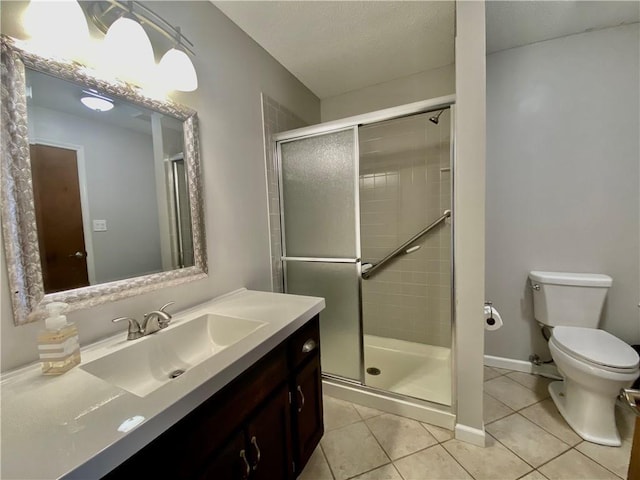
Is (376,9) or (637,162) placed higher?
(376,9)

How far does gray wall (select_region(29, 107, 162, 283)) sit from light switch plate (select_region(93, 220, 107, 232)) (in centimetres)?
1

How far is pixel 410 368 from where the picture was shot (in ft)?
6.86

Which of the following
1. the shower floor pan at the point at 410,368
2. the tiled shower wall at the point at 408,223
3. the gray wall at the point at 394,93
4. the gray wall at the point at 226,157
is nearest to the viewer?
the gray wall at the point at 226,157

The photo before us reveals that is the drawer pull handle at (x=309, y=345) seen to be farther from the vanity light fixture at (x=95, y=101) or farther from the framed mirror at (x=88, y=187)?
the vanity light fixture at (x=95, y=101)

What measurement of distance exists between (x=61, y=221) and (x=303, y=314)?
88 centimetres

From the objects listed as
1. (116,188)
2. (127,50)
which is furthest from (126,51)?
(116,188)

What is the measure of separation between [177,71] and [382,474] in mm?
2056

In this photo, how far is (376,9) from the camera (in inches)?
56.1

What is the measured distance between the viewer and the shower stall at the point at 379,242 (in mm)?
1673

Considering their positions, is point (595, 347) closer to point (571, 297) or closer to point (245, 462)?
point (571, 297)

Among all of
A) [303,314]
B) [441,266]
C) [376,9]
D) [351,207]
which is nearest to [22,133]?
[303,314]

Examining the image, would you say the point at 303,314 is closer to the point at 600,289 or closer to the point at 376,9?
the point at 376,9

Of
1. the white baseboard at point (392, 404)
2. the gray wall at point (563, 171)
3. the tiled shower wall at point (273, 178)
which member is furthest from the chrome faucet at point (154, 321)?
the gray wall at point (563, 171)

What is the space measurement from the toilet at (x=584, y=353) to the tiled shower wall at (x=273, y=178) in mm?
1782
